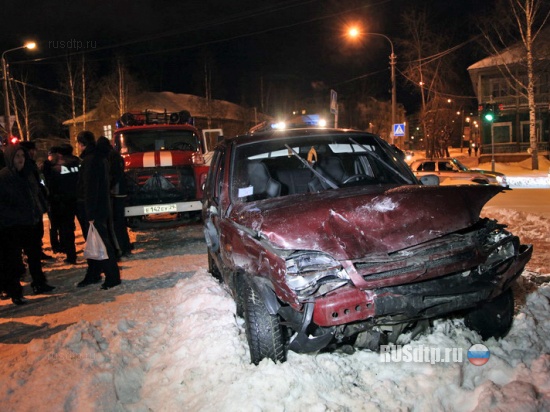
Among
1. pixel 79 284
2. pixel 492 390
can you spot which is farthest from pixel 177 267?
pixel 492 390

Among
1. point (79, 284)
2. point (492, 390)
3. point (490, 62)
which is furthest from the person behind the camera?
point (490, 62)

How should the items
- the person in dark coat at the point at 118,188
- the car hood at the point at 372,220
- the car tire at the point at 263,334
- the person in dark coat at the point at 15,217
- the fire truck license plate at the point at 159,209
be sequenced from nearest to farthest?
the car hood at the point at 372,220 < the car tire at the point at 263,334 < the person in dark coat at the point at 15,217 < the person in dark coat at the point at 118,188 < the fire truck license plate at the point at 159,209

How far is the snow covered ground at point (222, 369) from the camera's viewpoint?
2854 millimetres

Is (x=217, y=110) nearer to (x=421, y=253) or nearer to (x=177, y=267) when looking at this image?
(x=177, y=267)

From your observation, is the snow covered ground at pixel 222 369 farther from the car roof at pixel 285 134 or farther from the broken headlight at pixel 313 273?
the car roof at pixel 285 134

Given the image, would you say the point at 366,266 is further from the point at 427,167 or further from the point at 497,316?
the point at 427,167

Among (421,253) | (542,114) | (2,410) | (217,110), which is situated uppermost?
(217,110)

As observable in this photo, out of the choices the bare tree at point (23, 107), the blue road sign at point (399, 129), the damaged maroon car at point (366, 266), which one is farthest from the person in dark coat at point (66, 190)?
the bare tree at point (23, 107)

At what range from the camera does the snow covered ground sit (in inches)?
112

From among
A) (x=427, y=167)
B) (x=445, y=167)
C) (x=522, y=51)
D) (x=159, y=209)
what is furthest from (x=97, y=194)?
(x=522, y=51)

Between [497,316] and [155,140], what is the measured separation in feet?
28.5

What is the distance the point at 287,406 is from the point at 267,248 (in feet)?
3.28

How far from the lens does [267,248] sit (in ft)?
9.89

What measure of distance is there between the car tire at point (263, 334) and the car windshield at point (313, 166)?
1.26 meters
